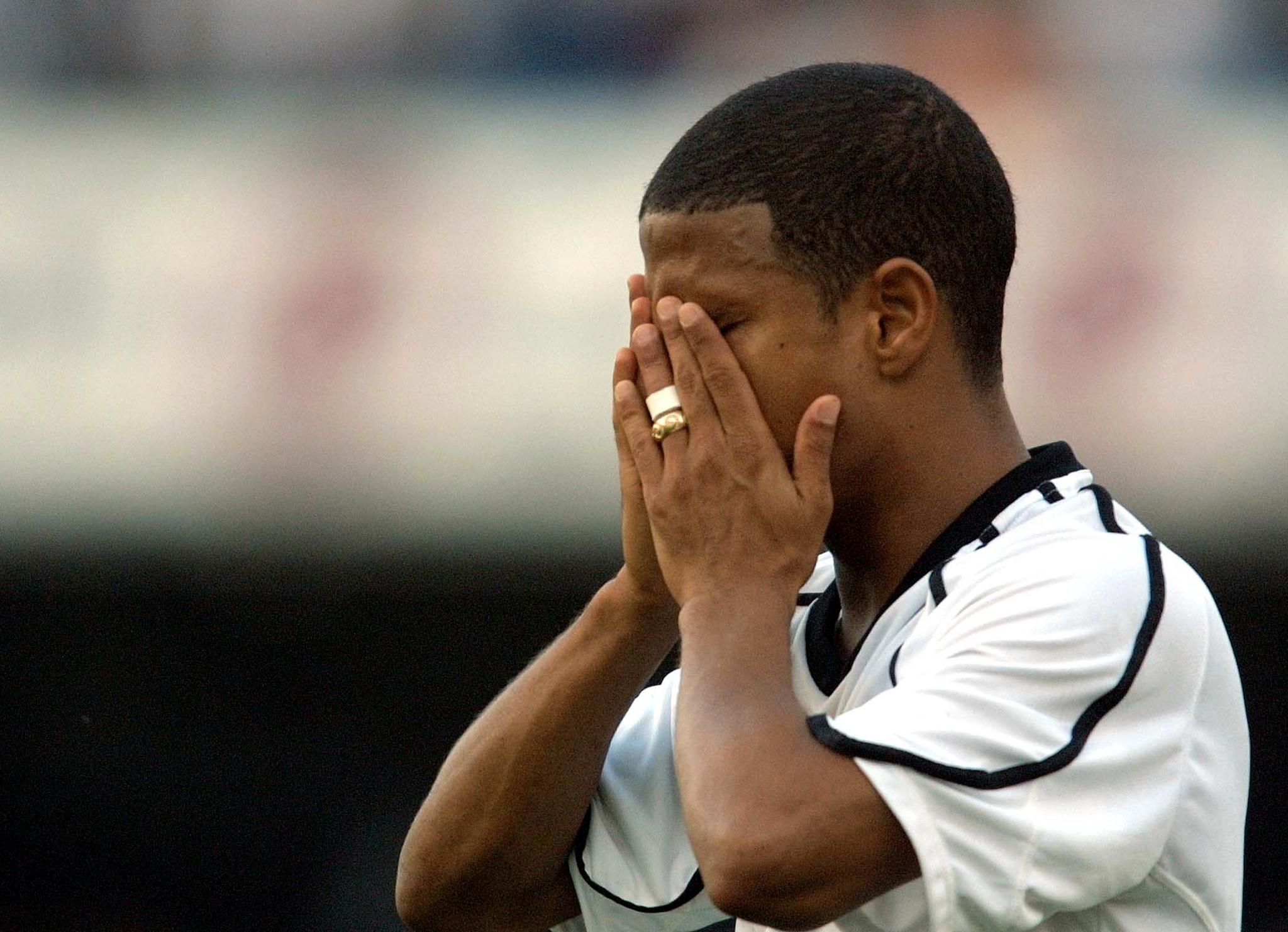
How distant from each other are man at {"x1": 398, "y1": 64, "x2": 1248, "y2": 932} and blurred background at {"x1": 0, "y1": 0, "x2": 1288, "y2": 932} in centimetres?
392

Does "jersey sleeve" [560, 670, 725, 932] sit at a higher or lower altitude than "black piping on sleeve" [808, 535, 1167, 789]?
lower

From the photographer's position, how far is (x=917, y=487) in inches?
→ 90.4

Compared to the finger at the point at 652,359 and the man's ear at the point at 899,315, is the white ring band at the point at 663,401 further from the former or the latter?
the man's ear at the point at 899,315

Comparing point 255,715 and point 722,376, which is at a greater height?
point 722,376

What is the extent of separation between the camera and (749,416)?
7.17ft

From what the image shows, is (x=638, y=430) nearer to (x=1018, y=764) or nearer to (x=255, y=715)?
(x=1018, y=764)

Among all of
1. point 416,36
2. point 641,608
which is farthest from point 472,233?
point 641,608

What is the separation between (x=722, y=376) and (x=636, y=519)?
0.28m

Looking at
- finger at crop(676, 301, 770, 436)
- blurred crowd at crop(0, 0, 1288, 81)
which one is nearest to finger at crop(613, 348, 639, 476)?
finger at crop(676, 301, 770, 436)

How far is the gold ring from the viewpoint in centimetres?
223

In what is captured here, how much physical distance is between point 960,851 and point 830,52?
16.6 feet

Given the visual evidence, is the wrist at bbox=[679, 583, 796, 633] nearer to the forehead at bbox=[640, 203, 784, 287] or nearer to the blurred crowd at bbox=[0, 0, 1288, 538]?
the forehead at bbox=[640, 203, 784, 287]

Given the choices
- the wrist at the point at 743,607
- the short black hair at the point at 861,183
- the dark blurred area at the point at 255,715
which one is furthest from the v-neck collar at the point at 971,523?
the dark blurred area at the point at 255,715

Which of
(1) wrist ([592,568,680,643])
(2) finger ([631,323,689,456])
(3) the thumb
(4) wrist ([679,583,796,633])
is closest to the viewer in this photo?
(4) wrist ([679,583,796,633])
